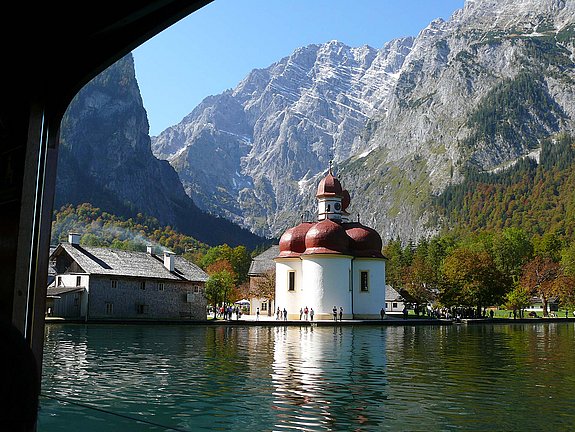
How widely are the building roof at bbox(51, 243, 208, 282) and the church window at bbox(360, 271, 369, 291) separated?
46.8 feet

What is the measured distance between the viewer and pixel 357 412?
1292 cm

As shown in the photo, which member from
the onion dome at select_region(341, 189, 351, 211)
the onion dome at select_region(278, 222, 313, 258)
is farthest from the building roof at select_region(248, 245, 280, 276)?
the onion dome at select_region(278, 222, 313, 258)

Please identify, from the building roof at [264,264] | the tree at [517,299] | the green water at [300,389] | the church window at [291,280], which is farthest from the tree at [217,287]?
the green water at [300,389]

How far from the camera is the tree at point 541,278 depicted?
8544 cm

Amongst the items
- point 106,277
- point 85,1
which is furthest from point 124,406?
point 106,277

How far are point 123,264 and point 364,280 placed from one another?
21685 millimetres

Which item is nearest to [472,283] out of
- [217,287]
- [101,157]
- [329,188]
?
[329,188]

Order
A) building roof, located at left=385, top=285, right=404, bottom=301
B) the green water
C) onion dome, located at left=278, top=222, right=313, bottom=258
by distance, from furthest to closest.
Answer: building roof, located at left=385, top=285, right=404, bottom=301 < onion dome, located at left=278, top=222, right=313, bottom=258 < the green water

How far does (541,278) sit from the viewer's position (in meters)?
89.5

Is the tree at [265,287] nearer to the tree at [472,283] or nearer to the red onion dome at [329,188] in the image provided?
the red onion dome at [329,188]

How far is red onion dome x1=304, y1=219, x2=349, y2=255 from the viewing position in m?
60.1

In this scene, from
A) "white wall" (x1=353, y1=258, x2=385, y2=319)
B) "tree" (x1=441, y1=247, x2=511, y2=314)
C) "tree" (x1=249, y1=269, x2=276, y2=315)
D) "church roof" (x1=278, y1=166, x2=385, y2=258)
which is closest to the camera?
"church roof" (x1=278, y1=166, x2=385, y2=258)

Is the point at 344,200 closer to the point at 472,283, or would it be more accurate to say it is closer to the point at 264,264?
the point at 472,283

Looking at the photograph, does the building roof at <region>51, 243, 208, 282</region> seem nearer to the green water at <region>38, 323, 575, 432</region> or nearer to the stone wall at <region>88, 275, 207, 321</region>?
the stone wall at <region>88, 275, 207, 321</region>
